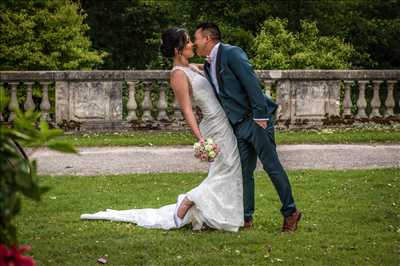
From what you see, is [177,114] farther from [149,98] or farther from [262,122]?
[262,122]

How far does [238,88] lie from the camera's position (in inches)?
294

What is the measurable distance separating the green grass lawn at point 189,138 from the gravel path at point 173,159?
375 millimetres

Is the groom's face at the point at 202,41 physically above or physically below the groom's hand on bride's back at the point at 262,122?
above

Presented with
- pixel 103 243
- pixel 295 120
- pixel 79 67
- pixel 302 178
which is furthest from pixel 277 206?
pixel 79 67

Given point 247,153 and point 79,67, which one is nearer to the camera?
point 247,153

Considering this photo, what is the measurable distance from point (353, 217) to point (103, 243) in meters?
2.52

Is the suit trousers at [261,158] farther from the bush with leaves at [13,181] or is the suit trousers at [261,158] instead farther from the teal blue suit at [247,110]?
the bush with leaves at [13,181]

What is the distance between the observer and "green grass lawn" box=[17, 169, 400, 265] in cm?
654

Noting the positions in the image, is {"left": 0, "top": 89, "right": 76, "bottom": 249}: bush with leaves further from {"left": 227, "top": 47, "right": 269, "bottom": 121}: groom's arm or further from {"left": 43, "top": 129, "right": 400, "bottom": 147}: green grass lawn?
{"left": 43, "top": 129, "right": 400, "bottom": 147}: green grass lawn

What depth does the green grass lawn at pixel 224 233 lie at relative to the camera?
6.54 meters

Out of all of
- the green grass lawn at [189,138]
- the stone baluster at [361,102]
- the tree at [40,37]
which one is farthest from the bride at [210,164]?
the tree at [40,37]

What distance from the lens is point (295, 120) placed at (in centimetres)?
1445

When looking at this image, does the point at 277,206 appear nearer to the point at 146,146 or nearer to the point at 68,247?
the point at 68,247

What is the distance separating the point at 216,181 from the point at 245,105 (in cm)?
76
